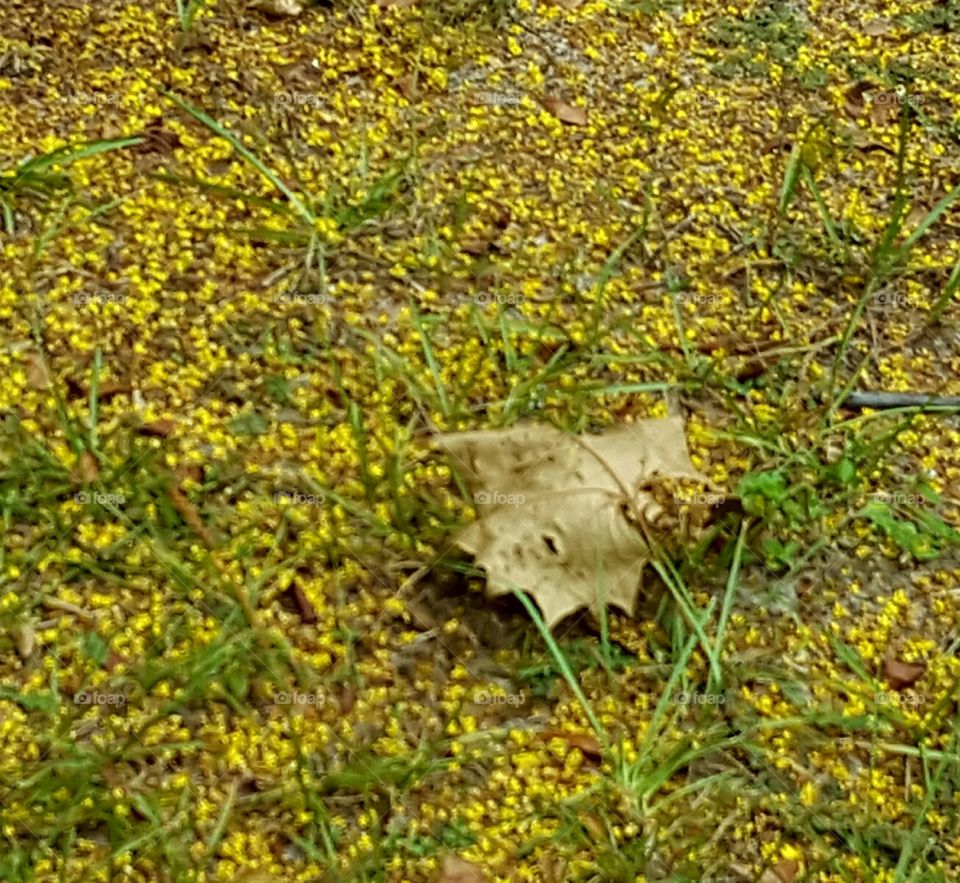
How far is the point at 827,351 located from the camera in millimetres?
2416

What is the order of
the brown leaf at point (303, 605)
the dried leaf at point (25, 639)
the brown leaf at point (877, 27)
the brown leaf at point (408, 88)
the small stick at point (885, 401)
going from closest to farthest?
the dried leaf at point (25, 639)
the brown leaf at point (303, 605)
the small stick at point (885, 401)
the brown leaf at point (408, 88)
the brown leaf at point (877, 27)

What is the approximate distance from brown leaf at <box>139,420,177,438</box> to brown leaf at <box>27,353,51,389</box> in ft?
0.67

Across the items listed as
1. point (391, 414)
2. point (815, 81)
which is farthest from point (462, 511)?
point (815, 81)

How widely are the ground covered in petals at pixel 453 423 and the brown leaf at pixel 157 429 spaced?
0.04 feet

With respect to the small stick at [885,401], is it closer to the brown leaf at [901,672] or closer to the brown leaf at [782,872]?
the brown leaf at [901,672]

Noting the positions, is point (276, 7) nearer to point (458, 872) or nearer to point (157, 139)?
point (157, 139)

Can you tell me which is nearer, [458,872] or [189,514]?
[458,872]

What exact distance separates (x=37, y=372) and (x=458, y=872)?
47.2 inches

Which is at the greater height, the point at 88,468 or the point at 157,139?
the point at 157,139

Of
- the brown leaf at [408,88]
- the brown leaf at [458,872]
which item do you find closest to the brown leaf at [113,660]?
the brown leaf at [458,872]

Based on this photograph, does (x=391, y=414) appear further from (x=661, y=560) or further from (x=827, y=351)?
(x=827, y=351)

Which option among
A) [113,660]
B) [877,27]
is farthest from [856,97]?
[113,660]

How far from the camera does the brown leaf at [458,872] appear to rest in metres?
1.73

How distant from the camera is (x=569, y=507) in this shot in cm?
199
